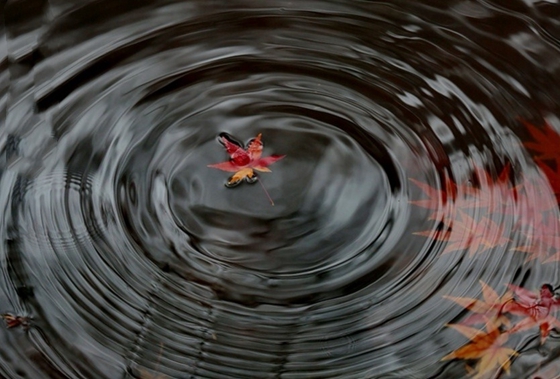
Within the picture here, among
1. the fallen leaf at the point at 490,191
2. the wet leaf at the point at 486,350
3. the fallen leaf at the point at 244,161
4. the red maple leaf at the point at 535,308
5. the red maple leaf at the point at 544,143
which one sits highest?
the fallen leaf at the point at 244,161

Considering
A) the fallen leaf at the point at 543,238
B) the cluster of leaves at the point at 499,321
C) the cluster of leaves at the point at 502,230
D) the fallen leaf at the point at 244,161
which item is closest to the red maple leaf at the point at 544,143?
the cluster of leaves at the point at 502,230

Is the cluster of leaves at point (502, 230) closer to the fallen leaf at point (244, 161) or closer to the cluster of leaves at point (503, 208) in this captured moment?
the cluster of leaves at point (503, 208)

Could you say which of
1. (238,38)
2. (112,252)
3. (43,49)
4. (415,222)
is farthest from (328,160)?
(43,49)

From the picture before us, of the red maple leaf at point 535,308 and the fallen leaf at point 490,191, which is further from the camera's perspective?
the fallen leaf at point 490,191

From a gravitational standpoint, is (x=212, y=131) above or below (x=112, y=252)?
above

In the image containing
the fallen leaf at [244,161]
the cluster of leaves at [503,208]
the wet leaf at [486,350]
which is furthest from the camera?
the fallen leaf at [244,161]

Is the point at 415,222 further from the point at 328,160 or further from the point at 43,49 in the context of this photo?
the point at 43,49

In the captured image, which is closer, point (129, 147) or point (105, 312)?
point (105, 312)

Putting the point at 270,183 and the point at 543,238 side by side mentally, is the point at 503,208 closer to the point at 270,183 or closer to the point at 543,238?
the point at 543,238
